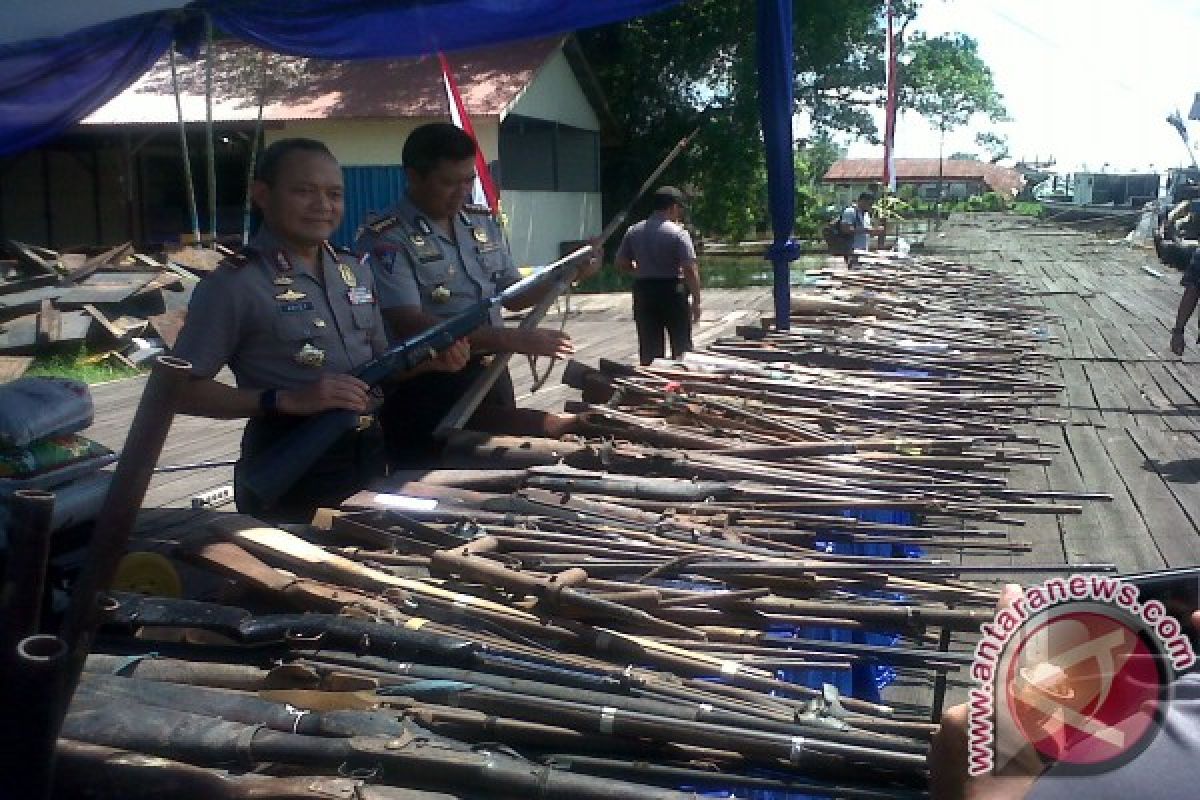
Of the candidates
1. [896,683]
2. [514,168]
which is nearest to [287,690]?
[896,683]

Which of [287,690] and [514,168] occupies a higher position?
[514,168]

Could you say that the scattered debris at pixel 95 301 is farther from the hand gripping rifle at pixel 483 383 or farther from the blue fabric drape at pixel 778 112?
the hand gripping rifle at pixel 483 383

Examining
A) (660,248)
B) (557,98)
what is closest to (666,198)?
(660,248)

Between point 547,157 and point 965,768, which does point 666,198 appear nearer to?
point 965,768

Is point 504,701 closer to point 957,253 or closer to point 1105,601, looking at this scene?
point 1105,601

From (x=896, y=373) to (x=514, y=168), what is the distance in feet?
47.4

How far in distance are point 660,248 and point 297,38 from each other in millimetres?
3699

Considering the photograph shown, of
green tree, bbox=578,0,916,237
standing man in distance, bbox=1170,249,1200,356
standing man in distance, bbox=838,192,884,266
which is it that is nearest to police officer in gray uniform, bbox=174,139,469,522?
standing man in distance, bbox=1170,249,1200,356

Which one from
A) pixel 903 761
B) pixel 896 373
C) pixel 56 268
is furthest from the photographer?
pixel 56 268

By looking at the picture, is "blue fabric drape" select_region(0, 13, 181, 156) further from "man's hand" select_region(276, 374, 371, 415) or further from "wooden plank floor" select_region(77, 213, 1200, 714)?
"man's hand" select_region(276, 374, 371, 415)

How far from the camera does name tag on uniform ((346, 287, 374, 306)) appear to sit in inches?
130

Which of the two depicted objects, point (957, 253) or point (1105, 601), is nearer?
point (1105, 601)

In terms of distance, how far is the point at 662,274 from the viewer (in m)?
8.97

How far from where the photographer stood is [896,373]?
5895mm
